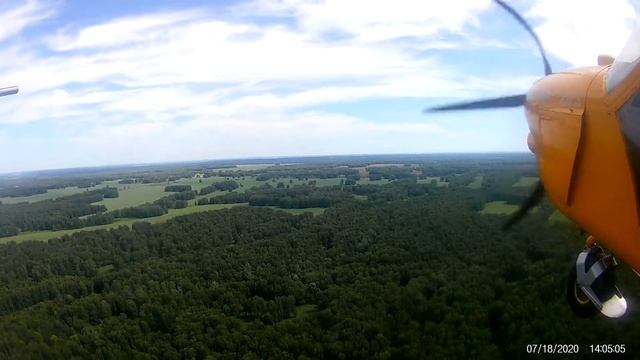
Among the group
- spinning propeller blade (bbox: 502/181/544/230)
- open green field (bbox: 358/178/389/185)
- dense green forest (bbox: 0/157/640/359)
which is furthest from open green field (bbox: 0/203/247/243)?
spinning propeller blade (bbox: 502/181/544/230)

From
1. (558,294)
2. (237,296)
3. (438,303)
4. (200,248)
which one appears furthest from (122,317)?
(558,294)

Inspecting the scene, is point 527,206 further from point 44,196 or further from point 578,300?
point 44,196

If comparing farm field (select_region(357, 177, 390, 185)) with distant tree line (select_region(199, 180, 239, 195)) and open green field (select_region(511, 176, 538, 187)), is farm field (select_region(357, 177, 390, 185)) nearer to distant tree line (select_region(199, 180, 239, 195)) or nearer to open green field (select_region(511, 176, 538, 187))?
distant tree line (select_region(199, 180, 239, 195))

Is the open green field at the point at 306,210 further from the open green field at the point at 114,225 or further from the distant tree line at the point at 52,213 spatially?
the distant tree line at the point at 52,213

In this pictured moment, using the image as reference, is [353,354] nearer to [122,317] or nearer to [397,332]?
[397,332]

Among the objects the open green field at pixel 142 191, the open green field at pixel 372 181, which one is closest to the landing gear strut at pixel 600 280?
the open green field at pixel 372 181

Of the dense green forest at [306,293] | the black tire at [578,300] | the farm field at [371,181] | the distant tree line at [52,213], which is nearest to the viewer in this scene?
the black tire at [578,300]

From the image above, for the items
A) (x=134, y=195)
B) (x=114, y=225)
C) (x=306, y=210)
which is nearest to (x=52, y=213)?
(x=114, y=225)
